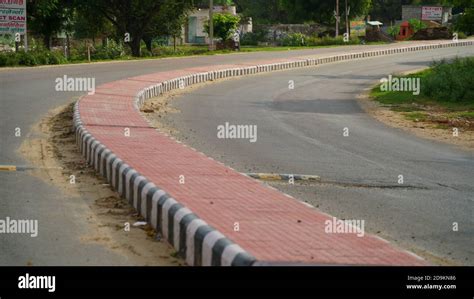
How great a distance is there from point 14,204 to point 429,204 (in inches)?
177

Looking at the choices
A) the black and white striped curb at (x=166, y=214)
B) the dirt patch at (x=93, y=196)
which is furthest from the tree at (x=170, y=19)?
the black and white striped curb at (x=166, y=214)

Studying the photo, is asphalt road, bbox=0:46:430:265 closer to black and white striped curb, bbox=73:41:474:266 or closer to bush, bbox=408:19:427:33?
black and white striped curb, bbox=73:41:474:266

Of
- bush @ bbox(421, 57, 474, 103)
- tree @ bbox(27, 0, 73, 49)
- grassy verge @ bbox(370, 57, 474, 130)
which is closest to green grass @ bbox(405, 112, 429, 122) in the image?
grassy verge @ bbox(370, 57, 474, 130)

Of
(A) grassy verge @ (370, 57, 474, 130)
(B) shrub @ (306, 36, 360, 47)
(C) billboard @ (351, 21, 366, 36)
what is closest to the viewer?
(A) grassy verge @ (370, 57, 474, 130)

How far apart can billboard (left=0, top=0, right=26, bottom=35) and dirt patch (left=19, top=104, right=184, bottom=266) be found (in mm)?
19304

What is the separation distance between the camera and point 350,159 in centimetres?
1311

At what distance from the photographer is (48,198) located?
9.77m

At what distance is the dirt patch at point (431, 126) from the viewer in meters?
16.3

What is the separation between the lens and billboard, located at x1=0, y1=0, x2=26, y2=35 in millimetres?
34594

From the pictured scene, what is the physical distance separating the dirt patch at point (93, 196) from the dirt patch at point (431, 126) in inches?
265

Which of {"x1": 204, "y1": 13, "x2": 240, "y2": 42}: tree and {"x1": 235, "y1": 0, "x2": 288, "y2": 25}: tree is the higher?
{"x1": 235, "y1": 0, "x2": 288, "y2": 25}: tree

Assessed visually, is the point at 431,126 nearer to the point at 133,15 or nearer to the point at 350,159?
the point at 350,159

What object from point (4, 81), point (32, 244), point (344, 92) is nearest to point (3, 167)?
point (32, 244)
